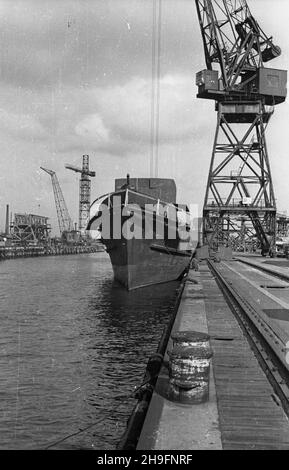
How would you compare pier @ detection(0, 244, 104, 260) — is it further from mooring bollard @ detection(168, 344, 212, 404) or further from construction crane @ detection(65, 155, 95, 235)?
mooring bollard @ detection(168, 344, 212, 404)

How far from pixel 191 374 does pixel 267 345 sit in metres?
3.63

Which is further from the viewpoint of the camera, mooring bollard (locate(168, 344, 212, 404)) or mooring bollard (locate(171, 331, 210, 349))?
mooring bollard (locate(171, 331, 210, 349))

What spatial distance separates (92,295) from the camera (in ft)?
96.1

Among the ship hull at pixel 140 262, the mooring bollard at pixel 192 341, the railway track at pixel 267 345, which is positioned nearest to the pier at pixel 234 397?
the railway track at pixel 267 345

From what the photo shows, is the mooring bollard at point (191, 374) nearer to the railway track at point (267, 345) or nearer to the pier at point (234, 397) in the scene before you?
the pier at point (234, 397)

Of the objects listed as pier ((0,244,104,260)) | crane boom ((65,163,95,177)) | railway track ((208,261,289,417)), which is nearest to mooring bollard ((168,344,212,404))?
railway track ((208,261,289,417))

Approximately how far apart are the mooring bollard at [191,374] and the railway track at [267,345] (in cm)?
112

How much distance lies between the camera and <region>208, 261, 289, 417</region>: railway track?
265 inches

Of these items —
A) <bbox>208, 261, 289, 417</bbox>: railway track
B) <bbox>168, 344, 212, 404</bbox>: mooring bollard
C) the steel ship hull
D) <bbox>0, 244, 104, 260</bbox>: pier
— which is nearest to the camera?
<bbox>168, 344, 212, 404</bbox>: mooring bollard

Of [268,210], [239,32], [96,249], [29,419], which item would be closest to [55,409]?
[29,419]

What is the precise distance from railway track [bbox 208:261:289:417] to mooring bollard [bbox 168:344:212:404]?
44.1 inches

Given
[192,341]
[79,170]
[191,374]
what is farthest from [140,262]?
[79,170]

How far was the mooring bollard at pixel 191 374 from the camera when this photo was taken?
6.07 meters

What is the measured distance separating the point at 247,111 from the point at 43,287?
31532 mm
